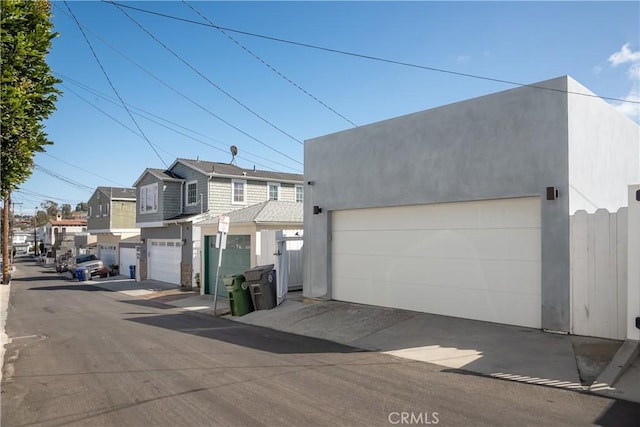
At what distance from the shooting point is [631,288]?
6.88 metres

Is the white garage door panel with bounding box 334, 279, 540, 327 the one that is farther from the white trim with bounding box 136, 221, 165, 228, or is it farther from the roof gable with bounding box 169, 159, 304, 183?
the white trim with bounding box 136, 221, 165, 228

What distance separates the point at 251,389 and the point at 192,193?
20526mm

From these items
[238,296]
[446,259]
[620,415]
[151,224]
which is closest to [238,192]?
[151,224]

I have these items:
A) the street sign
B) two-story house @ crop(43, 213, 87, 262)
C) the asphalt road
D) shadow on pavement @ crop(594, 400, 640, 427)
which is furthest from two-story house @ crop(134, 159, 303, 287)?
two-story house @ crop(43, 213, 87, 262)

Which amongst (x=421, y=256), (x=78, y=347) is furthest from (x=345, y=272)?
(x=78, y=347)

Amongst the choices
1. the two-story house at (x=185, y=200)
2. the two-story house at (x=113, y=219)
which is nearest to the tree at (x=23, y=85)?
the two-story house at (x=185, y=200)

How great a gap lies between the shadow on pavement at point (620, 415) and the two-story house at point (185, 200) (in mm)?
18740

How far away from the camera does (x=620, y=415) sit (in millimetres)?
4906

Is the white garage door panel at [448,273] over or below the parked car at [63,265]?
over

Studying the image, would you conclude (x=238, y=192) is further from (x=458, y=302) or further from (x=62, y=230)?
(x=62, y=230)

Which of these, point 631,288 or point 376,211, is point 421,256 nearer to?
point 376,211

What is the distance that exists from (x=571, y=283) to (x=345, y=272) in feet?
19.8

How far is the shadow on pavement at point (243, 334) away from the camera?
28.6 feet

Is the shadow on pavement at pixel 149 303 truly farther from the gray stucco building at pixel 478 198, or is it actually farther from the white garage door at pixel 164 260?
the gray stucco building at pixel 478 198
